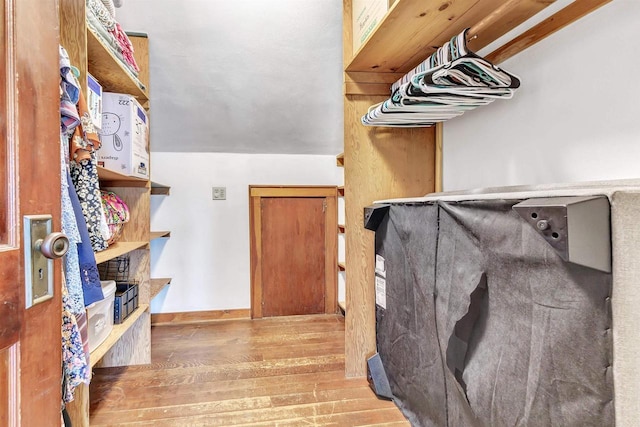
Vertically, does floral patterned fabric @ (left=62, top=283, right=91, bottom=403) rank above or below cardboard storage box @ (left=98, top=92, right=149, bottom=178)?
below

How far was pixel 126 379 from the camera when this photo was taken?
5.86 ft

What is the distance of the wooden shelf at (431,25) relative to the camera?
104cm

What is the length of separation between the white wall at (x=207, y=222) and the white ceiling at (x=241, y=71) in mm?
176

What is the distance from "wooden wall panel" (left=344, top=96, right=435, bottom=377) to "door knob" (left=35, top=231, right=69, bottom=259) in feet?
4.28

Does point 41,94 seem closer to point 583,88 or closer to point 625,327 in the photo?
point 625,327

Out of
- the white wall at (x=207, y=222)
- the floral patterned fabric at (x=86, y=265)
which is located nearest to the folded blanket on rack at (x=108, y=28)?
the floral patterned fabric at (x=86, y=265)

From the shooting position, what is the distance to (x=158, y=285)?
92.6 inches

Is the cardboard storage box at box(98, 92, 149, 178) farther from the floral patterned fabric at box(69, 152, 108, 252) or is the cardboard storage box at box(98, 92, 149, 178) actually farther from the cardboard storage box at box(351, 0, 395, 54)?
the cardboard storage box at box(351, 0, 395, 54)

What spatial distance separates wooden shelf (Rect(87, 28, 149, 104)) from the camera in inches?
52.8

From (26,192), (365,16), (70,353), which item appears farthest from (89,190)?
(365,16)

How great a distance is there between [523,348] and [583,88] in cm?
79

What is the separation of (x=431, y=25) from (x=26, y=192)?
139cm

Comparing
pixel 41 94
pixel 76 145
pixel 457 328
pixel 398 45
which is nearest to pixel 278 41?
pixel 398 45

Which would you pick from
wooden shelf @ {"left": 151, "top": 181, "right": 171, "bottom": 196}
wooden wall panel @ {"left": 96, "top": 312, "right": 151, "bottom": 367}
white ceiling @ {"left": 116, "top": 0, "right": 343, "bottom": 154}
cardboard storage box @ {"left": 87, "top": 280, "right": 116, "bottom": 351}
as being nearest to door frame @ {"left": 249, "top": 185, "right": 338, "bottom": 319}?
white ceiling @ {"left": 116, "top": 0, "right": 343, "bottom": 154}
